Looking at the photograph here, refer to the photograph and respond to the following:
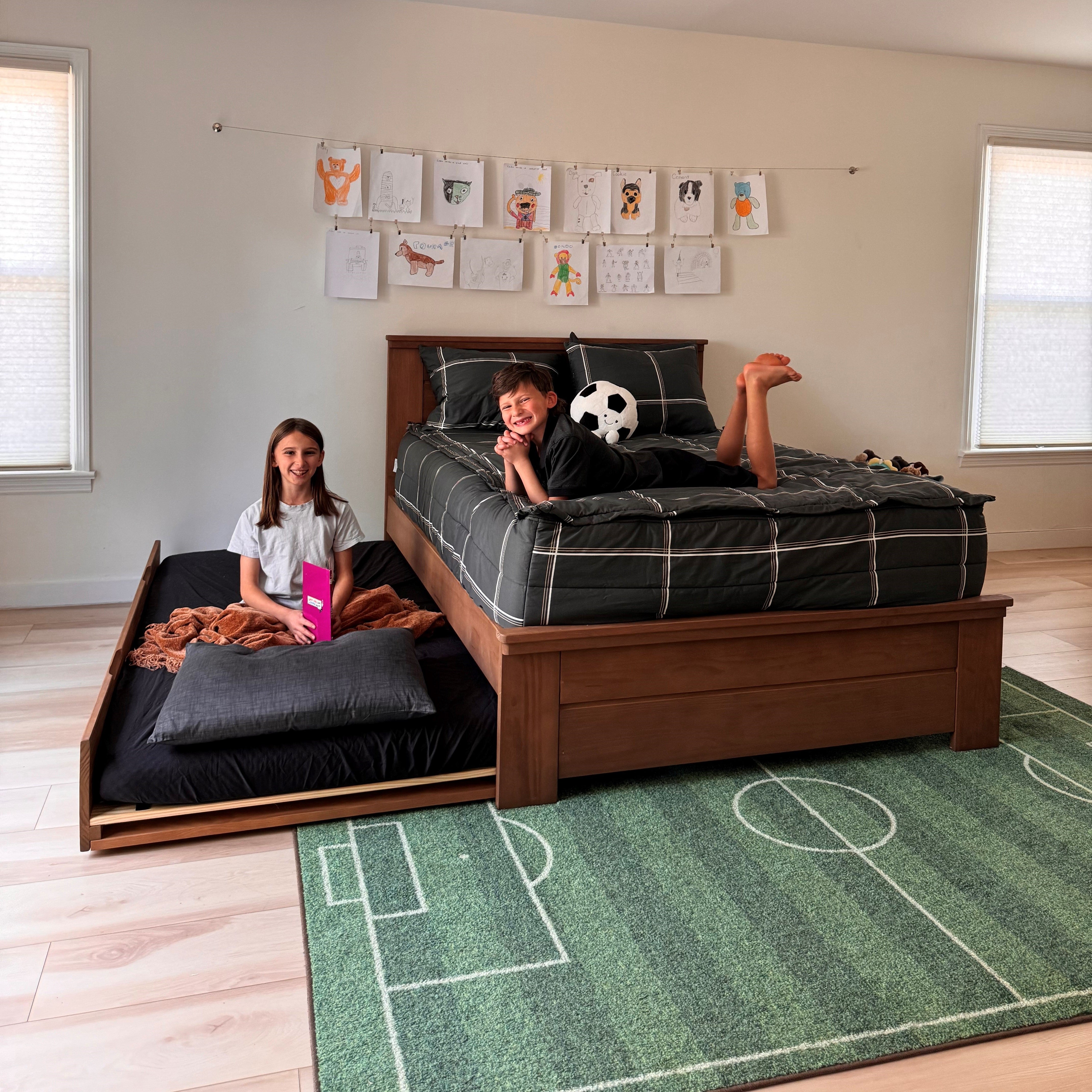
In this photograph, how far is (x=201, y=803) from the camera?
1996 mm

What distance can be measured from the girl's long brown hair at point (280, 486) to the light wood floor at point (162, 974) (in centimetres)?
74

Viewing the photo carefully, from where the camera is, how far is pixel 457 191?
12.7ft

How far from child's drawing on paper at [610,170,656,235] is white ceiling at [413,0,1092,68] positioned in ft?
1.89

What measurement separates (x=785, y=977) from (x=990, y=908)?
1.52 ft

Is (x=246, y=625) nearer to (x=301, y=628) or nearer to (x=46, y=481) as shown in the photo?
(x=301, y=628)

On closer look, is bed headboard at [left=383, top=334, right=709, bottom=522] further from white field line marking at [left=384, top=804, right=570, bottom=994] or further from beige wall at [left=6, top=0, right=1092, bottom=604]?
white field line marking at [left=384, top=804, right=570, bottom=994]

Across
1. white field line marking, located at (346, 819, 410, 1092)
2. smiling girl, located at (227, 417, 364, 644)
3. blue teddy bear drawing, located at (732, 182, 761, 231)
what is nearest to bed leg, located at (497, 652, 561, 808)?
white field line marking, located at (346, 819, 410, 1092)

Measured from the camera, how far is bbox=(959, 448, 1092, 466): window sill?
15.5 feet

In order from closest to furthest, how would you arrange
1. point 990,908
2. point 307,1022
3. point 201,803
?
point 307,1022 → point 990,908 → point 201,803

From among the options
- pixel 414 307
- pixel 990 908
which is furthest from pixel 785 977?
pixel 414 307

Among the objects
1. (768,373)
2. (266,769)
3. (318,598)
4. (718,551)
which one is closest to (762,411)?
(768,373)

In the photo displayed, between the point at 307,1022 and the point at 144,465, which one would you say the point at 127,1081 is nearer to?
the point at 307,1022

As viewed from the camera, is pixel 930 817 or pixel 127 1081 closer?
pixel 127 1081

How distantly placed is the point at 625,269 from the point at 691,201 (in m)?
0.40
